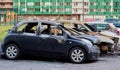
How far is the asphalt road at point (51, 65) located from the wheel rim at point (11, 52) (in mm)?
264

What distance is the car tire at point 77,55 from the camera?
13484 millimetres

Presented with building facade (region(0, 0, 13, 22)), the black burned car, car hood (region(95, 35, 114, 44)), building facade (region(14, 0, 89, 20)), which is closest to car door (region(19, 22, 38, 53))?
the black burned car

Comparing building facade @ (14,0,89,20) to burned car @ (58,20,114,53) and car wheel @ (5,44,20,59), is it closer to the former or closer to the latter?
burned car @ (58,20,114,53)

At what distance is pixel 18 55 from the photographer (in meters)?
14.1

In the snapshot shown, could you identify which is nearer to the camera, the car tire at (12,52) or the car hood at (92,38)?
the car tire at (12,52)

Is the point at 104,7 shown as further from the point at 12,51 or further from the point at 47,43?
the point at 47,43

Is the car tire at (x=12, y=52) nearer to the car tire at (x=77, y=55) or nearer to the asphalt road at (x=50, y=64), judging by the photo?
the asphalt road at (x=50, y=64)

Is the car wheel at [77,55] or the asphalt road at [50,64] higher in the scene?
the car wheel at [77,55]

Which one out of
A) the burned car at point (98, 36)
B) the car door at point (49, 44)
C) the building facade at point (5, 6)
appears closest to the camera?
the car door at point (49, 44)

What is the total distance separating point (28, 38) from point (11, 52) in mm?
820

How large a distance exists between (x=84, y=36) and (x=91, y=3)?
82.9 meters

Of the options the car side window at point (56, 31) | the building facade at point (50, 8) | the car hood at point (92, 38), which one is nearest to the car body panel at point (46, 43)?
the car side window at point (56, 31)

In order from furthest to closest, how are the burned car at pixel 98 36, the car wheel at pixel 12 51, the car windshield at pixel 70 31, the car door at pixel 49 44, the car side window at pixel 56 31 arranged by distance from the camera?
the burned car at pixel 98 36, the car wheel at pixel 12 51, the car windshield at pixel 70 31, the car side window at pixel 56 31, the car door at pixel 49 44

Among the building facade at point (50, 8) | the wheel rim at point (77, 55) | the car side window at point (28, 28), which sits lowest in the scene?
the wheel rim at point (77, 55)
